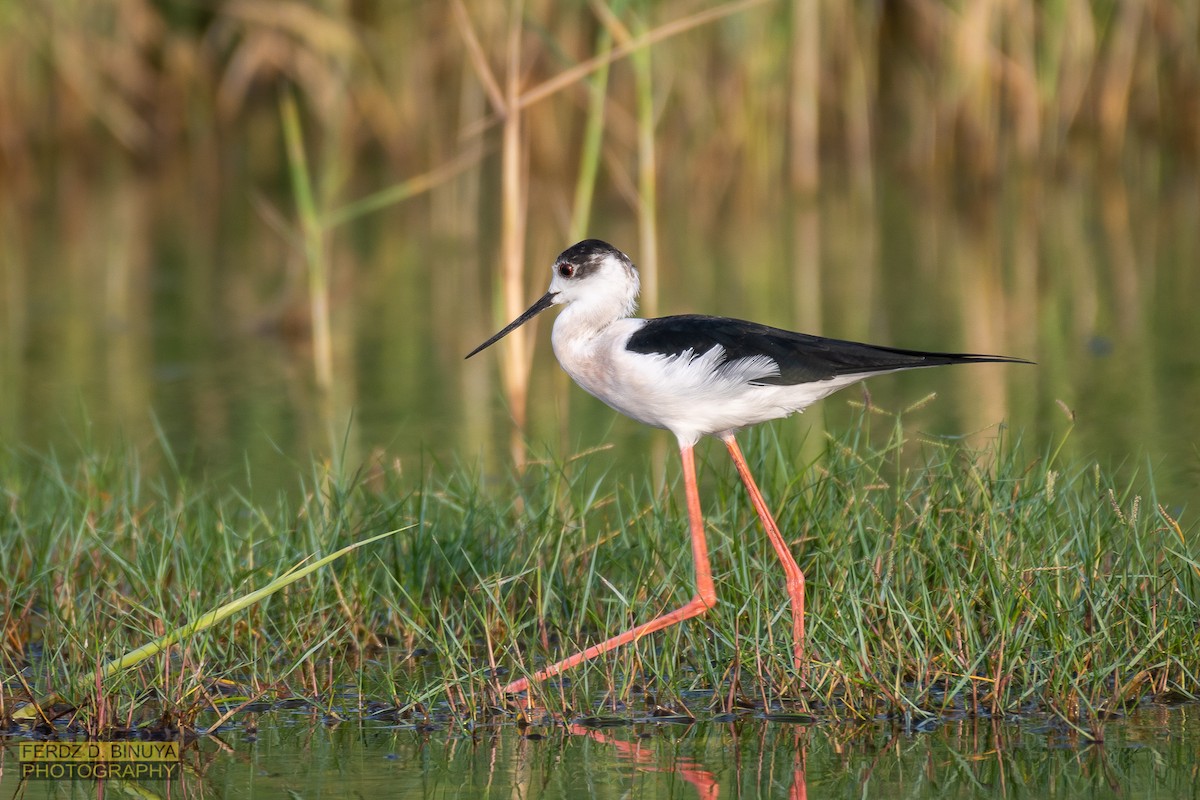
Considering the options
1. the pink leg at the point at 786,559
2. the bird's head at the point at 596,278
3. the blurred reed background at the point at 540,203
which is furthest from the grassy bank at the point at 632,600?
the blurred reed background at the point at 540,203

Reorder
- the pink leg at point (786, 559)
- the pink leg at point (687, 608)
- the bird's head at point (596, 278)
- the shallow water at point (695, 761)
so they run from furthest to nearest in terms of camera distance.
→ the bird's head at point (596, 278) → the pink leg at point (786, 559) → the pink leg at point (687, 608) → the shallow water at point (695, 761)

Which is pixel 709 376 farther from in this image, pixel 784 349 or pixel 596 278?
pixel 596 278

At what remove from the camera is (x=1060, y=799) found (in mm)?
3301

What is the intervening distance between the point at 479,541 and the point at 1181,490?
2307 mm

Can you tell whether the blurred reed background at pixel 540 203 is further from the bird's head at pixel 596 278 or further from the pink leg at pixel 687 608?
the pink leg at pixel 687 608

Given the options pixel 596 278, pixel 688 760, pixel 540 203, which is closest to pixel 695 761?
pixel 688 760

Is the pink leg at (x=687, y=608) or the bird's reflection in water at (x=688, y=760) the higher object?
the pink leg at (x=687, y=608)

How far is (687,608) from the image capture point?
13.5 ft

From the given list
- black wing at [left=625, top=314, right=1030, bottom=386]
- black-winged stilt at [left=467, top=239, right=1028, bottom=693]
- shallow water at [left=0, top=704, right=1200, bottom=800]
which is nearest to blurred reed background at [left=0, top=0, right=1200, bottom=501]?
black-winged stilt at [left=467, top=239, right=1028, bottom=693]

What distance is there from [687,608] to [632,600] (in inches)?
6.2

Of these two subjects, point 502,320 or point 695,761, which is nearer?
point 695,761

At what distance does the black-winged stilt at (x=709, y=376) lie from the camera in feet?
13.5

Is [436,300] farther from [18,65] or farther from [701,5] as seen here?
[18,65]

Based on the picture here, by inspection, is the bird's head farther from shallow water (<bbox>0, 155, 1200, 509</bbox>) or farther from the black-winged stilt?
shallow water (<bbox>0, 155, 1200, 509</bbox>)
